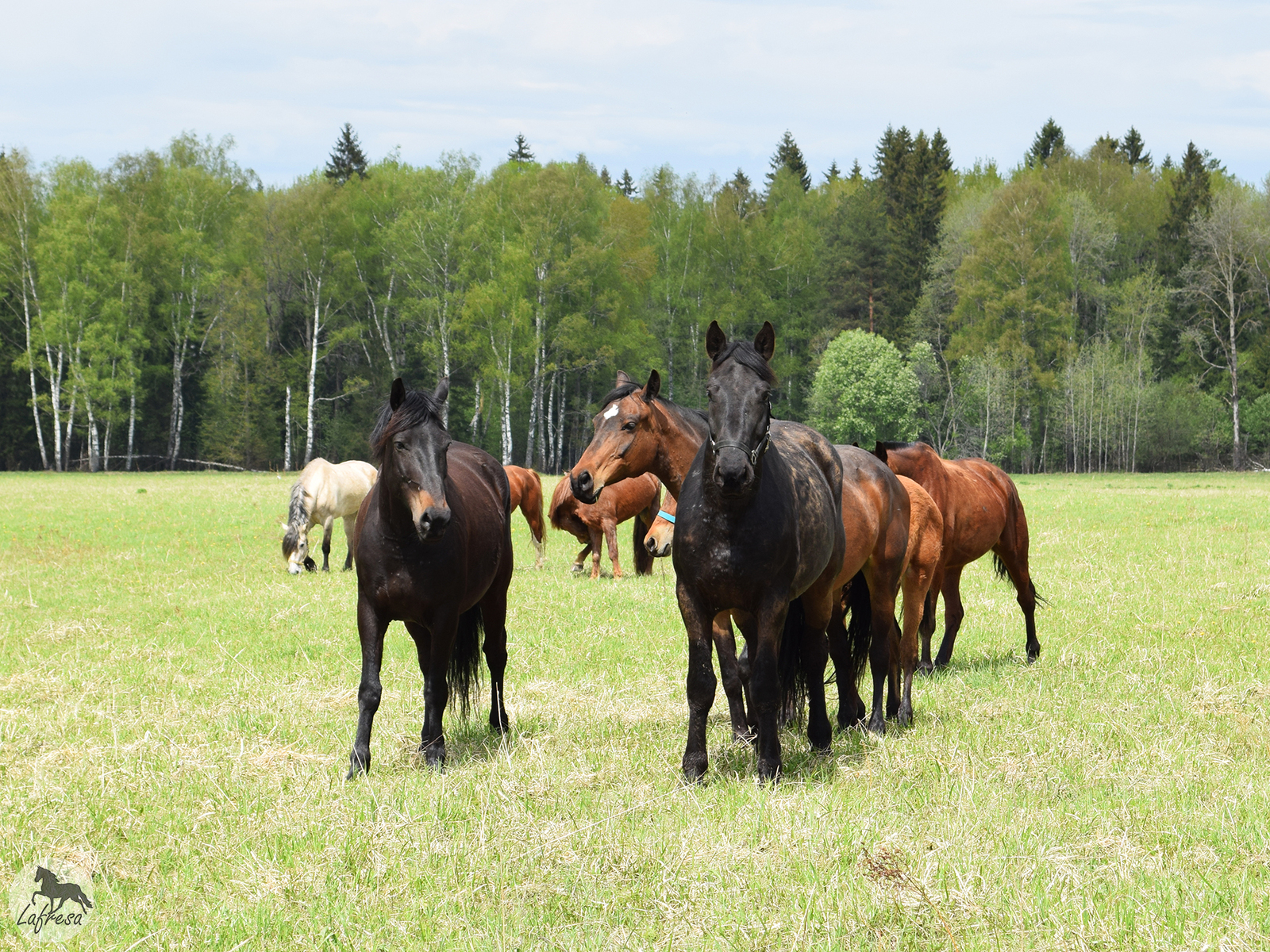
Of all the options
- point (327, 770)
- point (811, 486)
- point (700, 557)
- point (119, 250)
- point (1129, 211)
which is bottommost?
point (327, 770)

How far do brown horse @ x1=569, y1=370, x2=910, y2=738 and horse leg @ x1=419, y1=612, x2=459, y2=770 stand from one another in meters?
1.10

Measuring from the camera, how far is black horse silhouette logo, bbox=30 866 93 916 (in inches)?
153

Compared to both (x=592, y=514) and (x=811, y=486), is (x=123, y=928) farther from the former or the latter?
(x=592, y=514)

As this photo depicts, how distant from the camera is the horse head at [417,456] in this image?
557 cm

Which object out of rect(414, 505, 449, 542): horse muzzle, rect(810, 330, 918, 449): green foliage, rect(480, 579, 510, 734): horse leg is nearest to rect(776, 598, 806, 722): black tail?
rect(480, 579, 510, 734): horse leg

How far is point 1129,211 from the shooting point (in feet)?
197

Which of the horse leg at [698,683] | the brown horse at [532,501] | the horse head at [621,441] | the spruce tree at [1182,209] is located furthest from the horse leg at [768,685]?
the spruce tree at [1182,209]

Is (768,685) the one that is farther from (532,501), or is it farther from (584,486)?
(532,501)

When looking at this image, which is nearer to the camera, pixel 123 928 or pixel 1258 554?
pixel 123 928

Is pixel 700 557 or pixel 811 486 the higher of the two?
pixel 811 486

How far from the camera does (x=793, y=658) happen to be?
646 centimetres

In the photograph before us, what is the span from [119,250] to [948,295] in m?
43.5

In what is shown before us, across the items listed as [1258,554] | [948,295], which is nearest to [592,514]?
[1258,554]

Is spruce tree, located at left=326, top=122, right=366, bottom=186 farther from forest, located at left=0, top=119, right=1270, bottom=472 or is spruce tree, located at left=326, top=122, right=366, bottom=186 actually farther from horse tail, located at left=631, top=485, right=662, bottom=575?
horse tail, located at left=631, top=485, right=662, bottom=575
